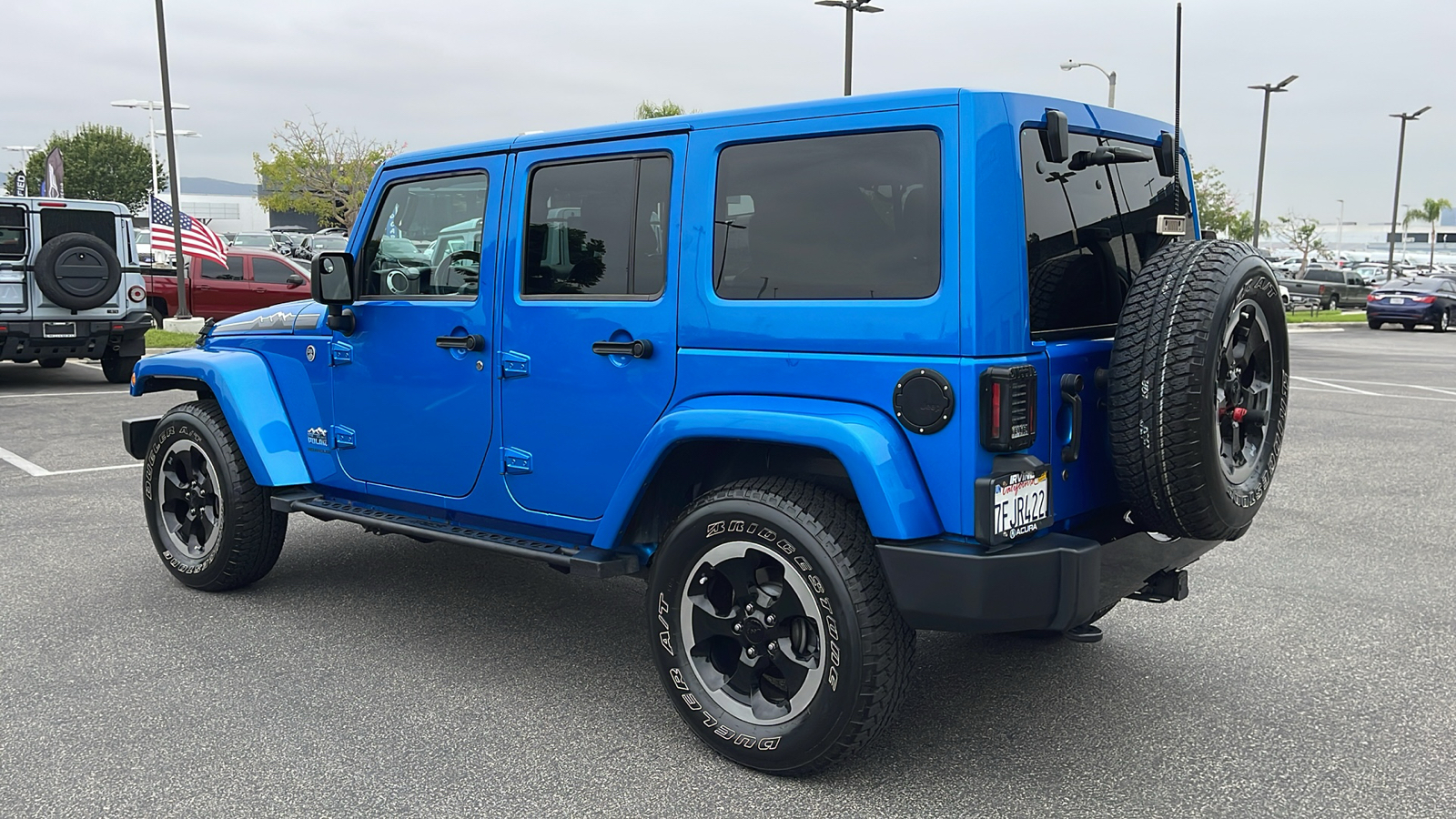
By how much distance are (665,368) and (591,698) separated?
1.20m

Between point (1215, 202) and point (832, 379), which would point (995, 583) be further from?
point (1215, 202)

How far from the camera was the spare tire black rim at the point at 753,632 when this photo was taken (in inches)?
130

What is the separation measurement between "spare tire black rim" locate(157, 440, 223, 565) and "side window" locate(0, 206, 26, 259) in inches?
345

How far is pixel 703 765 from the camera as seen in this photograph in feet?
11.3

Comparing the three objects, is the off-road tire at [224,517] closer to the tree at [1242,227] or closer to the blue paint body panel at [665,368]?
the blue paint body panel at [665,368]

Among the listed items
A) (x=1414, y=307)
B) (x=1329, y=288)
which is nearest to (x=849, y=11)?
(x=1414, y=307)

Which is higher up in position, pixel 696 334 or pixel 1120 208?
pixel 1120 208

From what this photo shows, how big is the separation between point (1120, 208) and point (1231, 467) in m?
0.88

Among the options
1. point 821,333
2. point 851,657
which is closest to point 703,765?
point 851,657

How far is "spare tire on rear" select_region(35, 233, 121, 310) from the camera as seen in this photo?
11867 mm

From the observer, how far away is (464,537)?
13.6ft

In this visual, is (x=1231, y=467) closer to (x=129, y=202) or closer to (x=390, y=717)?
(x=390, y=717)

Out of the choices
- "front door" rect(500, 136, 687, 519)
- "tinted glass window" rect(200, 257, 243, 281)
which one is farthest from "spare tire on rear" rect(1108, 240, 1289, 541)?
"tinted glass window" rect(200, 257, 243, 281)

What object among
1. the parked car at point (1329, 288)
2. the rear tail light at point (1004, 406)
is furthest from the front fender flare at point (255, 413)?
the parked car at point (1329, 288)
